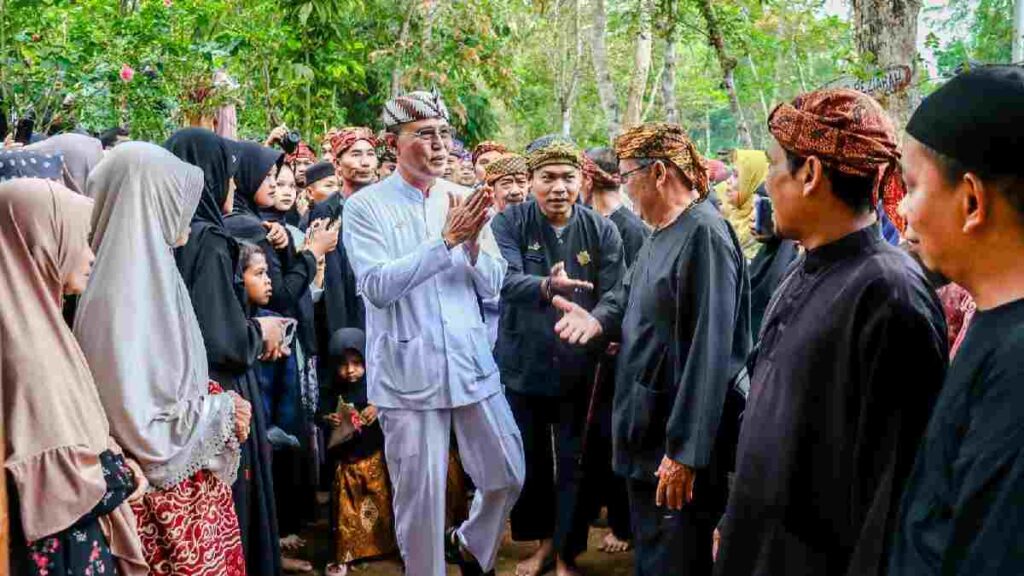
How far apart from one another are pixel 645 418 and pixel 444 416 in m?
1.10

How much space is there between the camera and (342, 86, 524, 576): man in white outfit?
4.46 metres

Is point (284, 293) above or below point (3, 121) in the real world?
below

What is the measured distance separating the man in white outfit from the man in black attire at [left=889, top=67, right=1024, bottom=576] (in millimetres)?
2703

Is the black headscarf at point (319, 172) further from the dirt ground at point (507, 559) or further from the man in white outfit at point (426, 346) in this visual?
the man in white outfit at point (426, 346)

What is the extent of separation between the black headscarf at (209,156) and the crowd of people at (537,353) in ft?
0.04

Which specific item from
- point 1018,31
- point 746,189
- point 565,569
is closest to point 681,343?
point 565,569

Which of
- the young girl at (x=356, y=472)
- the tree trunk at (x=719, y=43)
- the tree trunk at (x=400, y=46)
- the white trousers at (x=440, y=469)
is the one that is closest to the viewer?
the white trousers at (x=440, y=469)

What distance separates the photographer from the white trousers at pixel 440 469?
178 inches

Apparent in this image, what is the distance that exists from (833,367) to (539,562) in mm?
3389

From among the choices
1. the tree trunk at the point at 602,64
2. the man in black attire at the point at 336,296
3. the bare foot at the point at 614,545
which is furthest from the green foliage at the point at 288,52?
the bare foot at the point at 614,545

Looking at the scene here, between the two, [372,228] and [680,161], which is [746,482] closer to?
[680,161]

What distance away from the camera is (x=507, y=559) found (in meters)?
5.68

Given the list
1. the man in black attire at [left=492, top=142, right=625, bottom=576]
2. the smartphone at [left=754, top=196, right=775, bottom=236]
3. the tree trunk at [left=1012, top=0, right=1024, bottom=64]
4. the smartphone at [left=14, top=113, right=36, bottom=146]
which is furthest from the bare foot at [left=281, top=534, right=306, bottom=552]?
the tree trunk at [left=1012, top=0, right=1024, bottom=64]

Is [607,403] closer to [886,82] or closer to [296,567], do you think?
[296,567]
